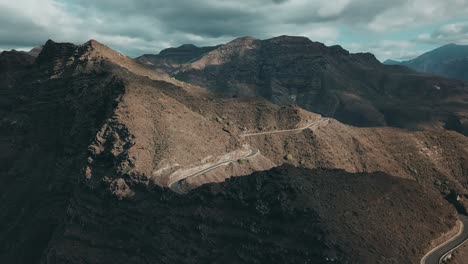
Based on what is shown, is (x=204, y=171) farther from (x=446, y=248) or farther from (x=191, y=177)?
(x=446, y=248)

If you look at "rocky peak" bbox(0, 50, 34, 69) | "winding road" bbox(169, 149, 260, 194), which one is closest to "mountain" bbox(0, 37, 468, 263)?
"winding road" bbox(169, 149, 260, 194)

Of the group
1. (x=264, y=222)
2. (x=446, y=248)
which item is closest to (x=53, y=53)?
(x=264, y=222)

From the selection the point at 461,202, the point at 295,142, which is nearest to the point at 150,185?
the point at 295,142

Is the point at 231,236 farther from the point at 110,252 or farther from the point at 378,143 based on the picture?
the point at 378,143

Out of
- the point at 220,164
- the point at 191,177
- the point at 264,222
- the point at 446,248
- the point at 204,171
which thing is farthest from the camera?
the point at 220,164

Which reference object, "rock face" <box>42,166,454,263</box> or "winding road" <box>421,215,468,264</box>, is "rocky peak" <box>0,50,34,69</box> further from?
"winding road" <box>421,215,468,264</box>

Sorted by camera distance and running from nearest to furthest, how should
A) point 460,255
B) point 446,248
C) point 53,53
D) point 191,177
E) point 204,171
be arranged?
point 460,255, point 446,248, point 191,177, point 204,171, point 53,53

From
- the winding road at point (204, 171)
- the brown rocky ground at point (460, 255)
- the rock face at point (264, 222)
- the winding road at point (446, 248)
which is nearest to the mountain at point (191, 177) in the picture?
the rock face at point (264, 222)
